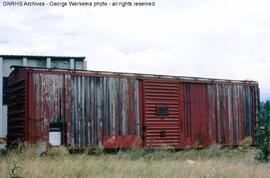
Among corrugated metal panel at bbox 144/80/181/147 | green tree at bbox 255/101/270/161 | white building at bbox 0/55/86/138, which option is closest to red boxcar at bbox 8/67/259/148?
corrugated metal panel at bbox 144/80/181/147

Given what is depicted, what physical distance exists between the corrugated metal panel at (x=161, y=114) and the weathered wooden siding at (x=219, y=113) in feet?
1.89

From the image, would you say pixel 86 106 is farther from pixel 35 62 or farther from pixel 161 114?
pixel 35 62

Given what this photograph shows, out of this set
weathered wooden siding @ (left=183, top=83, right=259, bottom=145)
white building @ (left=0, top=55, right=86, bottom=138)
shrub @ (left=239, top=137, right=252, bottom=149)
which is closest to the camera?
weathered wooden siding @ (left=183, top=83, right=259, bottom=145)

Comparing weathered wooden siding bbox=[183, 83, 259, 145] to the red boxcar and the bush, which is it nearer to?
the red boxcar

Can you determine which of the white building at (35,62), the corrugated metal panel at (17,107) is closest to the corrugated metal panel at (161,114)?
the corrugated metal panel at (17,107)

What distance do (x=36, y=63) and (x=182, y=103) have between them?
16755mm

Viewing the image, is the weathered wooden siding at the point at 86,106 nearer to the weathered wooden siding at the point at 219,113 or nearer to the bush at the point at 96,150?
the bush at the point at 96,150

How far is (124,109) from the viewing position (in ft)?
59.1

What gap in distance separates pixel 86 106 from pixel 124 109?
1.67 meters

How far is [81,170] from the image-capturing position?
1056cm

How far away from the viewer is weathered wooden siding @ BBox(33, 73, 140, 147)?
16.5 metres

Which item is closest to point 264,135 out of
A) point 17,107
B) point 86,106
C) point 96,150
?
point 96,150

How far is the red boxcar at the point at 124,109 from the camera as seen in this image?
16.4m

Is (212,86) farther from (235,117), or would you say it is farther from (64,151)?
(64,151)
